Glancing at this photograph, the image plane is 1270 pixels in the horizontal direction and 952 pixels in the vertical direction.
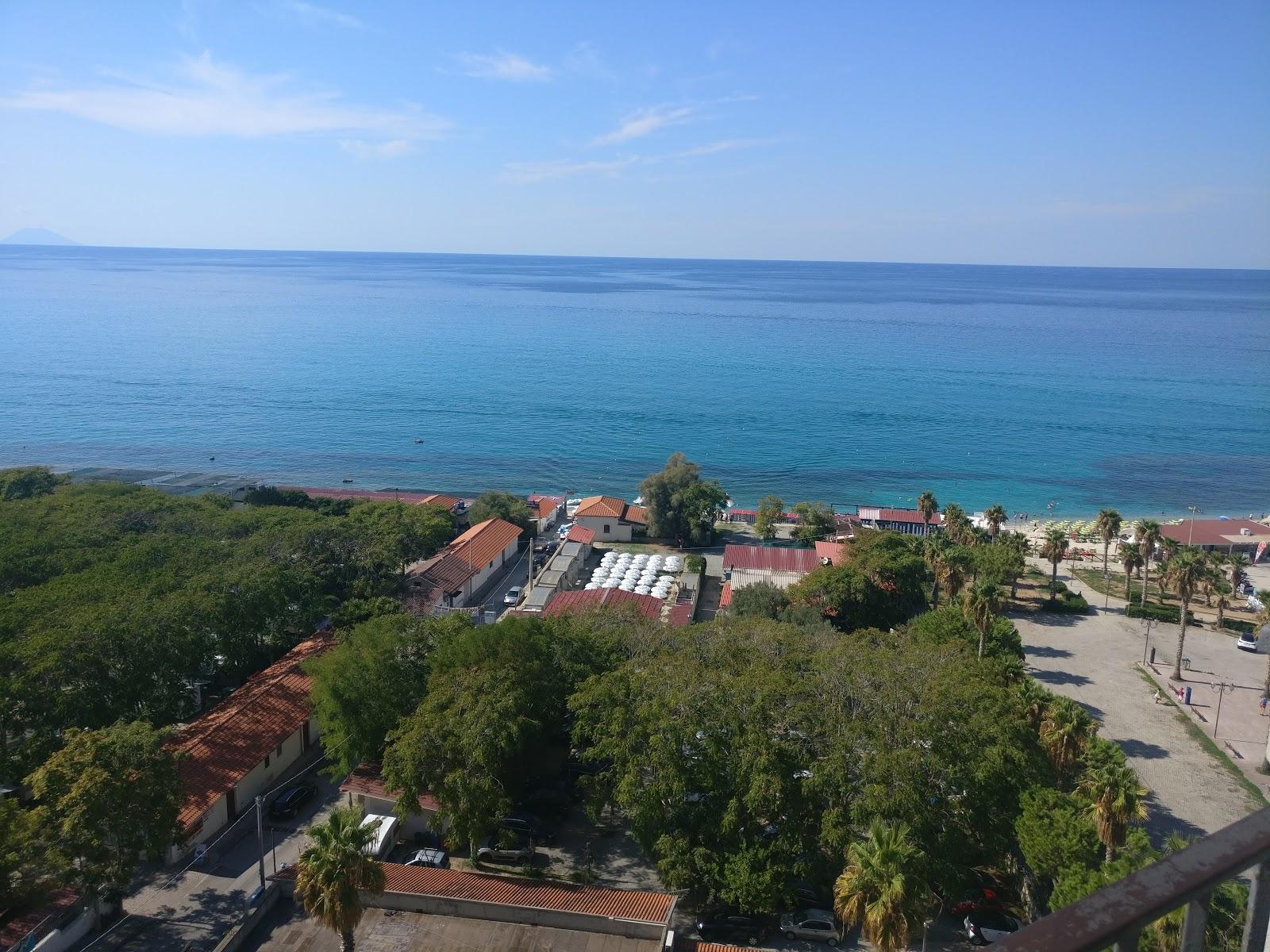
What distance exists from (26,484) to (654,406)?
181 ft

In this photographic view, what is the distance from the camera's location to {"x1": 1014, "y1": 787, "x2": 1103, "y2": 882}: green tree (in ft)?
55.2

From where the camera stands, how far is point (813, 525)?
1898 inches

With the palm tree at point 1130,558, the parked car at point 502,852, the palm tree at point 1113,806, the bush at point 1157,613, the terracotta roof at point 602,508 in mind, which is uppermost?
the palm tree at point 1113,806

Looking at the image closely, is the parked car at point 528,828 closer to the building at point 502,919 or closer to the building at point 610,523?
the building at point 502,919

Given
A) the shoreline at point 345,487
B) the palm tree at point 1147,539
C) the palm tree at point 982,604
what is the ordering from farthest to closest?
the shoreline at point 345,487, the palm tree at point 1147,539, the palm tree at point 982,604

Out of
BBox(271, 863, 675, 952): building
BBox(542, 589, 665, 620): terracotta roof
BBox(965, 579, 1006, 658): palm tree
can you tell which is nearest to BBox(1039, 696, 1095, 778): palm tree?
BBox(965, 579, 1006, 658): palm tree

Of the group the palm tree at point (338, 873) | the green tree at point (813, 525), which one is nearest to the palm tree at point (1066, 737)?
the palm tree at point (338, 873)

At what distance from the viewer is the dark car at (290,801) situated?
71.5 feet

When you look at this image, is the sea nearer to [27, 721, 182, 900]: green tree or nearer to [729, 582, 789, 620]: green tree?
[729, 582, 789, 620]: green tree

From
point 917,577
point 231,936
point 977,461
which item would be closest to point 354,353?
point 977,461

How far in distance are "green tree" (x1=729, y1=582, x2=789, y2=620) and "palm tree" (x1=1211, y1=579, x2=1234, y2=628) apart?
18.4 metres

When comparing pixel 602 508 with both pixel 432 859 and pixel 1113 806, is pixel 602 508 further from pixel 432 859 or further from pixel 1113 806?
pixel 1113 806

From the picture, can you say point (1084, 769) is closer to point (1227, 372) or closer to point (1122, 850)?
point (1122, 850)

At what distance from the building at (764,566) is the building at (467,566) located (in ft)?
36.6
